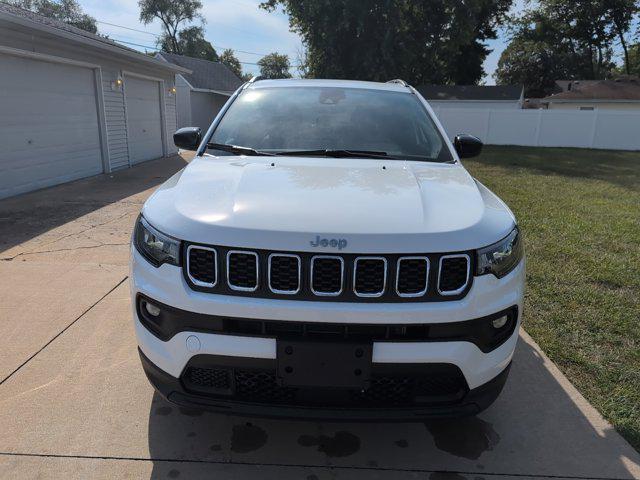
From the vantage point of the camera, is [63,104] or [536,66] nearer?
[63,104]

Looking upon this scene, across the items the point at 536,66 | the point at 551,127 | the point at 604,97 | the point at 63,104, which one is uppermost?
the point at 536,66

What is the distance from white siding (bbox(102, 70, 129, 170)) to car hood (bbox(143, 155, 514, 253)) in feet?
35.0

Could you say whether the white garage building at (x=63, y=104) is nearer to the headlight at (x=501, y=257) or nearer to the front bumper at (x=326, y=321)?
the front bumper at (x=326, y=321)

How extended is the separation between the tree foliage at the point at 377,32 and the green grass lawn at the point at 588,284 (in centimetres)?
1661

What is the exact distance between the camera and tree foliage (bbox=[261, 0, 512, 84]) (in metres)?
25.1

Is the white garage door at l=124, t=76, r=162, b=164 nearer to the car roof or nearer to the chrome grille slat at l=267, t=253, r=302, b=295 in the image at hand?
the car roof

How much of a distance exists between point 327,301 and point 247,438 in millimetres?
1063

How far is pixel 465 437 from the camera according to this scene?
105 inches

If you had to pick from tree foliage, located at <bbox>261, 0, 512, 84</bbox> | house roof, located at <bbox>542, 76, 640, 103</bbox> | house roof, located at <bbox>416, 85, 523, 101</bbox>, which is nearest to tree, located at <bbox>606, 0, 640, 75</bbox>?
house roof, located at <bbox>542, 76, 640, 103</bbox>

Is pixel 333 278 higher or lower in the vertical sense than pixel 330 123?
lower

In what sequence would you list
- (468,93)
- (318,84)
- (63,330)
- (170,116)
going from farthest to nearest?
(468,93)
(170,116)
(318,84)
(63,330)

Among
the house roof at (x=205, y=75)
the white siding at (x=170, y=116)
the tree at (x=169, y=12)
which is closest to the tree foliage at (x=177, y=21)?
the tree at (x=169, y=12)

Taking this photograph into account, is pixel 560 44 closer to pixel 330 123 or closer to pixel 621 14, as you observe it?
pixel 621 14

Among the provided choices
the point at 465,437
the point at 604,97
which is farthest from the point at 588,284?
the point at 604,97
